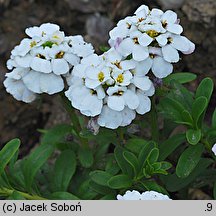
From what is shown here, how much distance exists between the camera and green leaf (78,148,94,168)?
327cm

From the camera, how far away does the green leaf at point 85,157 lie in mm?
3270

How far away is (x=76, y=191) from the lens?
3473mm

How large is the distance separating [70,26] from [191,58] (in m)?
1.19

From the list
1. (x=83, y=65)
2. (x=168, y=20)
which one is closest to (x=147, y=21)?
(x=168, y=20)

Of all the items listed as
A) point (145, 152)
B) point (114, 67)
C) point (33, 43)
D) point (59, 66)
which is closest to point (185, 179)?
point (145, 152)

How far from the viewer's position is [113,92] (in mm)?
2695

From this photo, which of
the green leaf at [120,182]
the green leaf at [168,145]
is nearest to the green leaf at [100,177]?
the green leaf at [120,182]

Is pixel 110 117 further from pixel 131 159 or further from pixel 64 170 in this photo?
pixel 64 170

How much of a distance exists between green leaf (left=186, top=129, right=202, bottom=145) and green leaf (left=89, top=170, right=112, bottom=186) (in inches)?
18.4

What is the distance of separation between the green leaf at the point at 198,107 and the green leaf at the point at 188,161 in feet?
0.41

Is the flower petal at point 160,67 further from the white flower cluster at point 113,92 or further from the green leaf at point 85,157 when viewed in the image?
the green leaf at point 85,157

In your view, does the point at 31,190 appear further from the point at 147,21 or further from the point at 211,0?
the point at 211,0

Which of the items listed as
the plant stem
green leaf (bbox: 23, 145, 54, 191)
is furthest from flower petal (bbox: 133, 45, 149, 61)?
green leaf (bbox: 23, 145, 54, 191)

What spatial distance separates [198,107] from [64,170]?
2.92 ft
